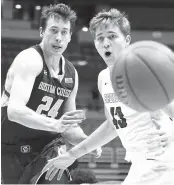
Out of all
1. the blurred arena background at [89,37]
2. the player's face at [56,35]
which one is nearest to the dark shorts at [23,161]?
the player's face at [56,35]

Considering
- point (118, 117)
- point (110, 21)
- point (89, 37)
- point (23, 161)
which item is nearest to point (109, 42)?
point (110, 21)

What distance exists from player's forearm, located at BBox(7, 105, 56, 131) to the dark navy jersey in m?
0.36

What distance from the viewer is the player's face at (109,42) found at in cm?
235

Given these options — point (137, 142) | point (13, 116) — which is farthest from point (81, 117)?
point (13, 116)

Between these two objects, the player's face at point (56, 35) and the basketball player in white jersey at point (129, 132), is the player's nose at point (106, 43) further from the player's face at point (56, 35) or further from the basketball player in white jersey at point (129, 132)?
the player's face at point (56, 35)

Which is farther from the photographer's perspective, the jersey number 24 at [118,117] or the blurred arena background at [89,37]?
the blurred arena background at [89,37]

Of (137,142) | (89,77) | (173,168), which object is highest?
(89,77)

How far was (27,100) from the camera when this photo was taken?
2.43 m

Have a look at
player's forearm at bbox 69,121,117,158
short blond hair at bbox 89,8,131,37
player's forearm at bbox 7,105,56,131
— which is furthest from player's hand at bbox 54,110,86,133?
short blond hair at bbox 89,8,131,37

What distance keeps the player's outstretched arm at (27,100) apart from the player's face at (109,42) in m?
0.44

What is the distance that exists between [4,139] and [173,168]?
1.34 meters

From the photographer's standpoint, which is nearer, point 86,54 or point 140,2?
point 86,54

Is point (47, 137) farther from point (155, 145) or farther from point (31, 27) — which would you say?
point (31, 27)

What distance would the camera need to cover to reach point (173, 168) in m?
2.01
